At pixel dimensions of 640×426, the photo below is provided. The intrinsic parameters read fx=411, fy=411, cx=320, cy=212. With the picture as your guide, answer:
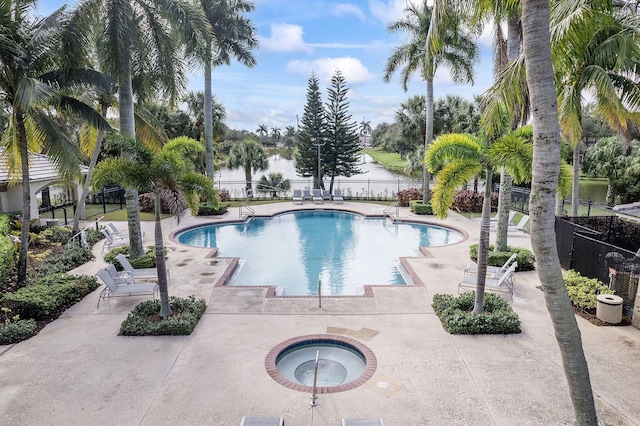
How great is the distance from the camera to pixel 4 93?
32.7 ft

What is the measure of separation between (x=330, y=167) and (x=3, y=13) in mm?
25441

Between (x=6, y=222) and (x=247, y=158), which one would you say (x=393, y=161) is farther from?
(x=6, y=222)

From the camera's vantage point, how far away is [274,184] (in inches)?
1157

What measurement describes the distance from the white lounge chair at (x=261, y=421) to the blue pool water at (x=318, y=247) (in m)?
6.15

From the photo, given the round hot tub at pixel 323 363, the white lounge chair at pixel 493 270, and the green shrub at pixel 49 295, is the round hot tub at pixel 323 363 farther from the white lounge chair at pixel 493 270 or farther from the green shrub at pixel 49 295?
the green shrub at pixel 49 295

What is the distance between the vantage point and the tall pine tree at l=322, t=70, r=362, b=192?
3269 cm

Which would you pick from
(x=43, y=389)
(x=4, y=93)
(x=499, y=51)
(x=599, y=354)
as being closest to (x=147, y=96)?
(x=4, y=93)

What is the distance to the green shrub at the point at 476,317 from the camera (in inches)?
319

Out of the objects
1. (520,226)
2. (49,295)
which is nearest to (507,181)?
(520,226)

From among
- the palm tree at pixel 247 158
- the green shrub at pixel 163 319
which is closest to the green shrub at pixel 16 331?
the green shrub at pixel 163 319

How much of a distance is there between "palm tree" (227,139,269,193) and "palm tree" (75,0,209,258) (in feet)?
57.9

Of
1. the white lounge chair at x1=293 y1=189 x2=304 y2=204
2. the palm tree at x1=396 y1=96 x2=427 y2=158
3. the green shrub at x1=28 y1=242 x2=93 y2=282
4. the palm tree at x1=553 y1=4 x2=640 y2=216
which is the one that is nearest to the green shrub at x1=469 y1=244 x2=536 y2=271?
the palm tree at x1=553 y1=4 x2=640 y2=216

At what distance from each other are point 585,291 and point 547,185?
22.6 feet

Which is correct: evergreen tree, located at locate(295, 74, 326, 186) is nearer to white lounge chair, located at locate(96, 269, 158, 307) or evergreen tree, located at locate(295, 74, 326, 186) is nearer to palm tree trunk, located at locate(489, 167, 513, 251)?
palm tree trunk, located at locate(489, 167, 513, 251)
